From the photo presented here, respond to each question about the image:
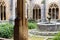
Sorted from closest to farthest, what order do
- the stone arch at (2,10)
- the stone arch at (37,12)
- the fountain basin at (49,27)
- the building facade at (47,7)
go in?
the fountain basin at (49,27), the stone arch at (2,10), the building facade at (47,7), the stone arch at (37,12)

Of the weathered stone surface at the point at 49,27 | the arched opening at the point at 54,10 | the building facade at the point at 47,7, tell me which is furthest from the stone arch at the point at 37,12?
the weathered stone surface at the point at 49,27

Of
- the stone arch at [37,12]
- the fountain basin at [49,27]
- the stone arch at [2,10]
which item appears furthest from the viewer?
the stone arch at [37,12]

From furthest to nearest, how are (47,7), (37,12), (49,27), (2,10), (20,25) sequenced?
1. (37,12)
2. (47,7)
3. (2,10)
4. (49,27)
5. (20,25)

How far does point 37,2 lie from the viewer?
2472 centimetres

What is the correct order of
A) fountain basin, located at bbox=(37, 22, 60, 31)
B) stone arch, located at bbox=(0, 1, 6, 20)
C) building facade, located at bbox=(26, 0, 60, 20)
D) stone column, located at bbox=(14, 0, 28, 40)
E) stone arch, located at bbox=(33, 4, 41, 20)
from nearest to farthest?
stone column, located at bbox=(14, 0, 28, 40)
fountain basin, located at bbox=(37, 22, 60, 31)
stone arch, located at bbox=(0, 1, 6, 20)
building facade, located at bbox=(26, 0, 60, 20)
stone arch, located at bbox=(33, 4, 41, 20)

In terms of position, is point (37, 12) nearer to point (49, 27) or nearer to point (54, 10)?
point (54, 10)

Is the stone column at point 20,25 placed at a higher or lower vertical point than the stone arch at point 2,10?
higher

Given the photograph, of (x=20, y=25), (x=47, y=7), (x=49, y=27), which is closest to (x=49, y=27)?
(x=49, y=27)

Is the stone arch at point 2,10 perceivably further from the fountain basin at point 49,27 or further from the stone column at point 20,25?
the stone column at point 20,25

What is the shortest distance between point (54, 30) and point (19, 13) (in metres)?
9.78

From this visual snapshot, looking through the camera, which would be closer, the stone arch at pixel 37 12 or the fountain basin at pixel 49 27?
the fountain basin at pixel 49 27

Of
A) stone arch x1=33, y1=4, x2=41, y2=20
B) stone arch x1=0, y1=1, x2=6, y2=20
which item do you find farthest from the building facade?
stone arch x1=0, y1=1, x2=6, y2=20

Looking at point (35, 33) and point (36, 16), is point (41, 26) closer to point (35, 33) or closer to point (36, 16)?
point (35, 33)

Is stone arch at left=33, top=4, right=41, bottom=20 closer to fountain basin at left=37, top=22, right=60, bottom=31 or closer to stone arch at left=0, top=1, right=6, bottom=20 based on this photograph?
stone arch at left=0, top=1, right=6, bottom=20
